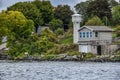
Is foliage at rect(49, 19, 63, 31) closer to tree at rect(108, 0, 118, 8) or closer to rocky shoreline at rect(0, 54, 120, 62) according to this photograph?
tree at rect(108, 0, 118, 8)

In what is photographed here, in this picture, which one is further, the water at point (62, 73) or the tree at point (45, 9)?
the tree at point (45, 9)

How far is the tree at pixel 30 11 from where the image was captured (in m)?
122

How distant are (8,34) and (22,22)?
316cm

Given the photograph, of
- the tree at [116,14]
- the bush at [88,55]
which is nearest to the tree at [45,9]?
the tree at [116,14]

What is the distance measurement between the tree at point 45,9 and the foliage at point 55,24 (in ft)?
17.0

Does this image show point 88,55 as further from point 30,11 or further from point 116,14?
point 30,11

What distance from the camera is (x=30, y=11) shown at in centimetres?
12206

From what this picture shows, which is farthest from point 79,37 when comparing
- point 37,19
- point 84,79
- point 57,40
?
point 84,79

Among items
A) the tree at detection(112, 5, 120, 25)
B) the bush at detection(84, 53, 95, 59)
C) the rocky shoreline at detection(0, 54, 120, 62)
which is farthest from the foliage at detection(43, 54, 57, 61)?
the tree at detection(112, 5, 120, 25)

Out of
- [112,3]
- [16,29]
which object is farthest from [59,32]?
[112,3]

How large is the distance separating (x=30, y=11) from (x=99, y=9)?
14.5m

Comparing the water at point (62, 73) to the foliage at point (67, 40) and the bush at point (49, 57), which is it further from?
the foliage at point (67, 40)

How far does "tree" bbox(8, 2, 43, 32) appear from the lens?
122188mm

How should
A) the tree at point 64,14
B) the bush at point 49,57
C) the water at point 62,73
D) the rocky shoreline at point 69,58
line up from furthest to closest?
the tree at point 64,14 → the bush at point 49,57 → the rocky shoreline at point 69,58 → the water at point 62,73
